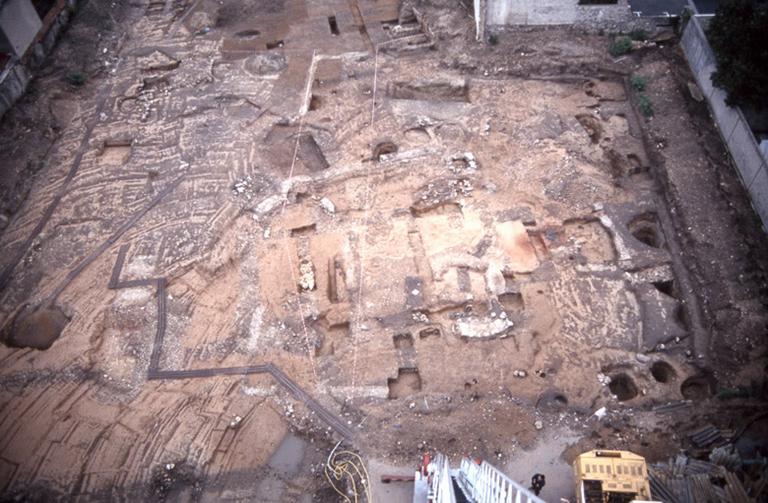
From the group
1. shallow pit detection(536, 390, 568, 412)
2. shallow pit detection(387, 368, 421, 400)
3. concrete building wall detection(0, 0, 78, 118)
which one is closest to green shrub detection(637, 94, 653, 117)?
shallow pit detection(536, 390, 568, 412)

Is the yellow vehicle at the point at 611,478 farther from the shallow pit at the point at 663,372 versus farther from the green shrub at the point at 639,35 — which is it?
the green shrub at the point at 639,35

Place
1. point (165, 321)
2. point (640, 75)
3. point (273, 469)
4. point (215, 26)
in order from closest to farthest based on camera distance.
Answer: point (273, 469)
point (165, 321)
point (640, 75)
point (215, 26)

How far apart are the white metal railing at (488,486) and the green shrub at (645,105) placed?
27.4 feet

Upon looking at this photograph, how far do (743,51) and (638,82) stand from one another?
2203 mm

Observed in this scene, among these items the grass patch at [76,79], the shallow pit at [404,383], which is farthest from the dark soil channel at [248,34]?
the shallow pit at [404,383]

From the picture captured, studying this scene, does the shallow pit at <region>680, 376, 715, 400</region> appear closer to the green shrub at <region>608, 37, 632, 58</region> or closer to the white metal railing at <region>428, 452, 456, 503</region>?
the white metal railing at <region>428, 452, 456, 503</region>

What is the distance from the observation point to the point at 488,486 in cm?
555

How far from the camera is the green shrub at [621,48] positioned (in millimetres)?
12797

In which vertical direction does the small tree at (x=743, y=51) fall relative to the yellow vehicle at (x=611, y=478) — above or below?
above

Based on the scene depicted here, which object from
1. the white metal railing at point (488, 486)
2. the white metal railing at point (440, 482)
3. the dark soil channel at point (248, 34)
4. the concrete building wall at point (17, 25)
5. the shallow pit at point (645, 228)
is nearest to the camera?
the white metal railing at point (488, 486)

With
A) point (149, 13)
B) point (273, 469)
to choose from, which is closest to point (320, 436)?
point (273, 469)

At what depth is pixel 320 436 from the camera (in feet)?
26.1

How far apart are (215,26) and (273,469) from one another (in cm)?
1199

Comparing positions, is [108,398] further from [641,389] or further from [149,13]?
[149,13]
